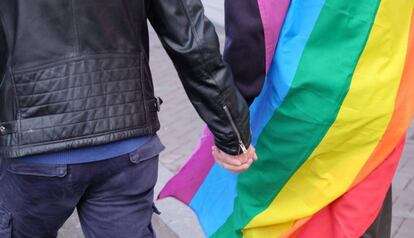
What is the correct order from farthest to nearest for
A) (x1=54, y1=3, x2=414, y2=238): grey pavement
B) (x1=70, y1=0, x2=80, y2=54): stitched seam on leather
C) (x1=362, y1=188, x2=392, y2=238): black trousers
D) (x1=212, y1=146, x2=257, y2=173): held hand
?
(x1=54, y1=3, x2=414, y2=238): grey pavement → (x1=362, y1=188, x2=392, y2=238): black trousers → (x1=212, y1=146, x2=257, y2=173): held hand → (x1=70, y1=0, x2=80, y2=54): stitched seam on leather

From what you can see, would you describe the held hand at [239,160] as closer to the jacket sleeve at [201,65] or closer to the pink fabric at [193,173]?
the jacket sleeve at [201,65]

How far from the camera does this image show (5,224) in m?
2.11

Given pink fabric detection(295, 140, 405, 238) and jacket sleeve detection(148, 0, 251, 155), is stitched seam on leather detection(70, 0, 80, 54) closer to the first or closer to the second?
jacket sleeve detection(148, 0, 251, 155)

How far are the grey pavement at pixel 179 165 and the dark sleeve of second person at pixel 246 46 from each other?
1.59 m

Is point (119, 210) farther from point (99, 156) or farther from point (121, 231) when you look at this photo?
point (99, 156)

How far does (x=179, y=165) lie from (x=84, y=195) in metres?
2.29

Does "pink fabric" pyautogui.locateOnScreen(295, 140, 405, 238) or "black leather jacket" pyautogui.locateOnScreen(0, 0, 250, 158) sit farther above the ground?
"black leather jacket" pyautogui.locateOnScreen(0, 0, 250, 158)

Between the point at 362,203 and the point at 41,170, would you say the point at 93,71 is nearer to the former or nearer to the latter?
the point at 41,170

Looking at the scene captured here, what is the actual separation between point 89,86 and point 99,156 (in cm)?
21

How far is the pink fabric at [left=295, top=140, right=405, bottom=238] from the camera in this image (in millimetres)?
2176

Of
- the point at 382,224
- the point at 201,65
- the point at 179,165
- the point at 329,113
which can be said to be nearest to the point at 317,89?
the point at 329,113

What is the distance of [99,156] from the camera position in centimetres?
201

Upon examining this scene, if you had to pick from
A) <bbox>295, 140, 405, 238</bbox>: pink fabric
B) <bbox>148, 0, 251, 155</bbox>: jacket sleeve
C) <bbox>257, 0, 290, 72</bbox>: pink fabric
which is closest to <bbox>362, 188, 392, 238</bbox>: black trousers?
<bbox>295, 140, 405, 238</bbox>: pink fabric

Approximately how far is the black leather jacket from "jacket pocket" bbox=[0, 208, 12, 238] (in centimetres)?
21
